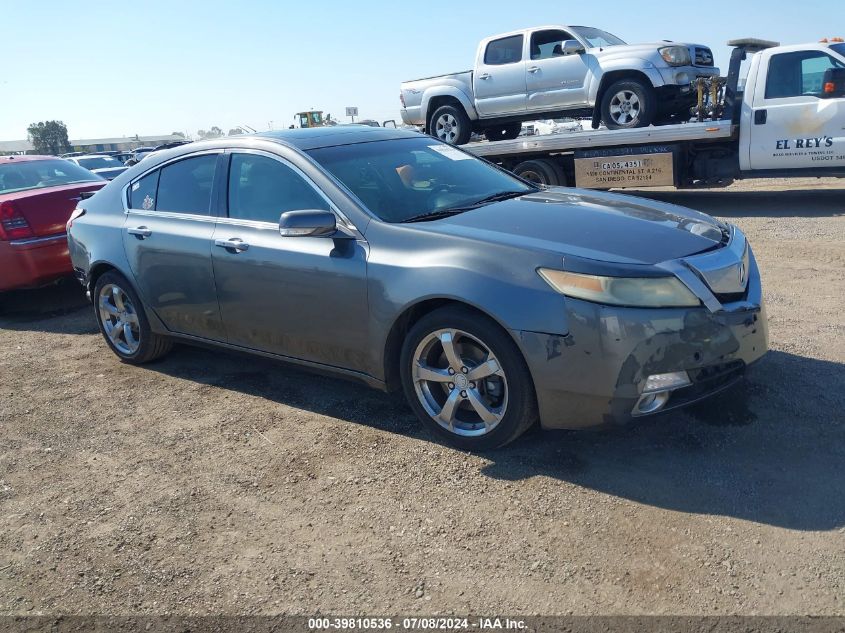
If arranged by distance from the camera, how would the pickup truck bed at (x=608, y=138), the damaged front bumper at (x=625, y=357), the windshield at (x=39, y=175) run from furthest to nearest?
1. the pickup truck bed at (x=608, y=138)
2. the windshield at (x=39, y=175)
3. the damaged front bumper at (x=625, y=357)

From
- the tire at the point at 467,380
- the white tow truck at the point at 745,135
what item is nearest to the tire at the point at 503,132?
the white tow truck at the point at 745,135

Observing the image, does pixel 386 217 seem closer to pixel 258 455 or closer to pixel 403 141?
pixel 403 141

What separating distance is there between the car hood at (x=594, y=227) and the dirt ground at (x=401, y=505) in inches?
37.0

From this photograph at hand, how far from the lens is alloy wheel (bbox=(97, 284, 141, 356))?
217 inches

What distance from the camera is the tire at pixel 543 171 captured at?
40.9 feet

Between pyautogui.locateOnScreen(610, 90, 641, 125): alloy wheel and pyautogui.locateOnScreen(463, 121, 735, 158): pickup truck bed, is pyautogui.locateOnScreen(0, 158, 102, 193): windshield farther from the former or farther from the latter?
pyautogui.locateOnScreen(610, 90, 641, 125): alloy wheel

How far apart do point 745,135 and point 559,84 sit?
3.03m

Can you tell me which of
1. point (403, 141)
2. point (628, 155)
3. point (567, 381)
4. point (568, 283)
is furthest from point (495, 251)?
point (628, 155)

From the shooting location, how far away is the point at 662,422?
390 centimetres

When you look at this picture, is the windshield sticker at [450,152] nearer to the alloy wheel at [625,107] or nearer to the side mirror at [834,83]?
the side mirror at [834,83]

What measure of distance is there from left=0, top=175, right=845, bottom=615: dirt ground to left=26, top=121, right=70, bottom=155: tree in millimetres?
94340

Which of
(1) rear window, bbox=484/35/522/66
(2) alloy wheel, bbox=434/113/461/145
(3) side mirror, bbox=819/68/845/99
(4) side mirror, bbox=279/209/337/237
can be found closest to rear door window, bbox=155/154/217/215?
(4) side mirror, bbox=279/209/337/237

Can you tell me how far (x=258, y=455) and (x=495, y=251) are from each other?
1657 mm

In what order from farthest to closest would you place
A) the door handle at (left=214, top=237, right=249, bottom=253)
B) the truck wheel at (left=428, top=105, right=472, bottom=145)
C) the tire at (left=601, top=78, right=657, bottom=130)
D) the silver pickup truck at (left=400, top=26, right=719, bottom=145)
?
1. the truck wheel at (left=428, top=105, right=472, bottom=145)
2. the tire at (left=601, top=78, right=657, bottom=130)
3. the silver pickup truck at (left=400, top=26, right=719, bottom=145)
4. the door handle at (left=214, top=237, right=249, bottom=253)
